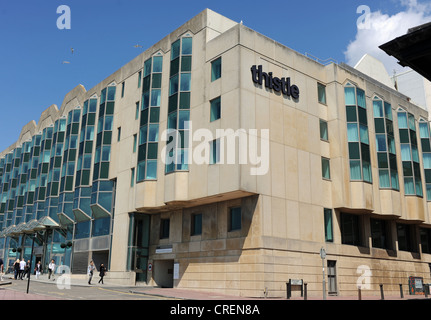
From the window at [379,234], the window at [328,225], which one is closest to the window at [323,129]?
the window at [328,225]

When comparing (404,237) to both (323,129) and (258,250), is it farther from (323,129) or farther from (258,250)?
(258,250)

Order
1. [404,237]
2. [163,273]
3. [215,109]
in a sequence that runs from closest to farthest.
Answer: [215,109]
[163,273]
[404,237]

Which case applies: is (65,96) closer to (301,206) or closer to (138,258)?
(138,258)

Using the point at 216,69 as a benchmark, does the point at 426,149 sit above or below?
below

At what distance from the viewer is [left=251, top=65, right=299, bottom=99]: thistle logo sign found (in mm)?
30959

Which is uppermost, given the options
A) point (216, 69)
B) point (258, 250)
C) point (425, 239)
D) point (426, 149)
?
point (216, 69)

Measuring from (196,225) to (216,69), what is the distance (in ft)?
40.3

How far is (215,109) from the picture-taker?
105 feet

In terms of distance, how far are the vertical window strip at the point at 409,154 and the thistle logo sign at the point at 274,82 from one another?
14717 millimetres

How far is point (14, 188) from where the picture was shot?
2717 inches

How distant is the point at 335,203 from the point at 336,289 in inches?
260

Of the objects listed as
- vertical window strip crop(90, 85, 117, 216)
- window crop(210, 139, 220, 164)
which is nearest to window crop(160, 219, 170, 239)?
vertical window strip crop(90, 85, 117, 216)

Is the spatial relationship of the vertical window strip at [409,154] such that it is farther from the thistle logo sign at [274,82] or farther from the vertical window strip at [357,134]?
the thistle logo sign at [274,82]

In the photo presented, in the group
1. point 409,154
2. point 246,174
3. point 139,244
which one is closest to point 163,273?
point 139,244
